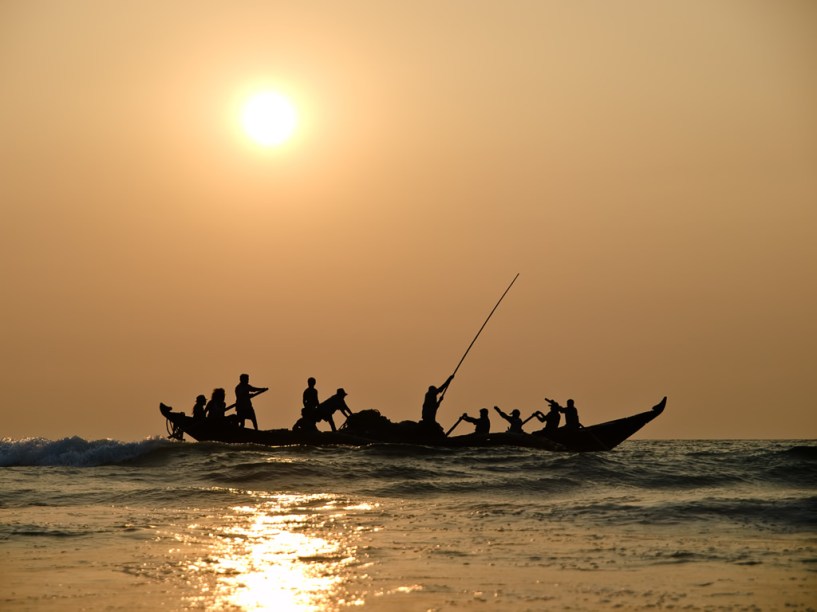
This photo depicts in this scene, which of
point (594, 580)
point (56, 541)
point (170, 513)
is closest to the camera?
point (594, 580)

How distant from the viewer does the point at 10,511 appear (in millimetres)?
14617

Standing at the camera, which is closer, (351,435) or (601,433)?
(351,435)

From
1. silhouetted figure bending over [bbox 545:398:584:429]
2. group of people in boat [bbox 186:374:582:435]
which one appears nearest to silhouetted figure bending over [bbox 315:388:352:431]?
group of people in boat [bbox 186:374:582:435]

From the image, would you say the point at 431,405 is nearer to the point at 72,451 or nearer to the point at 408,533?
the point at 72,451

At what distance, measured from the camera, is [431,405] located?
82.7 ft

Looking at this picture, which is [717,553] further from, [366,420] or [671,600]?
[366,420]

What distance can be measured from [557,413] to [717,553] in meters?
16.1

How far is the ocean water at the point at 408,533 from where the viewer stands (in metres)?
8.74

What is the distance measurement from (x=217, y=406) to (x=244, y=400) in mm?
731

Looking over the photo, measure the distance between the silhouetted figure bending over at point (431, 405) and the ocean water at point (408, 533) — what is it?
221 centimetres

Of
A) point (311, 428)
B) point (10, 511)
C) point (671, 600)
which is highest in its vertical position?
point (311, 428)

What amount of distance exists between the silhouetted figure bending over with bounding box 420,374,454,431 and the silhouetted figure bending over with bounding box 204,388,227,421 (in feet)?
16.7

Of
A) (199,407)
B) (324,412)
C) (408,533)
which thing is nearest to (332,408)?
(324,412)

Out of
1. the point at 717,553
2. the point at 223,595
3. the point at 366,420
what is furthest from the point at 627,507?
the point at 366,420
